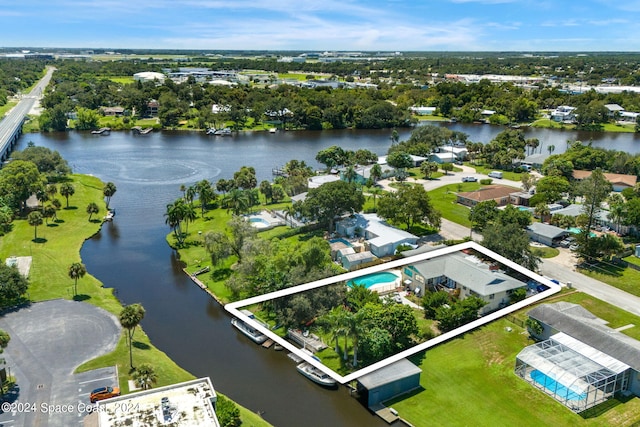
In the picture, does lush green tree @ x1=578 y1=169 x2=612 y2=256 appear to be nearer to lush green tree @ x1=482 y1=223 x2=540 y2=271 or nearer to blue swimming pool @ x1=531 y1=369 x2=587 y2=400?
lush green tree @ x1=482 y1=223 x2=540 y2=271

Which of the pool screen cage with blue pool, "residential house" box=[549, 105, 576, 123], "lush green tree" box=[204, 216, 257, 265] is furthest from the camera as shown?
"residential house" box=[549, 105, 576, 123]

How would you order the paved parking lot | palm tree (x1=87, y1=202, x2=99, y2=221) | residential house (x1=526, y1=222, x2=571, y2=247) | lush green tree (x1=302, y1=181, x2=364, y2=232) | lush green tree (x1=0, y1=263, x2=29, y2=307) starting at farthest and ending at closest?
1. palm tree (x1=87, y1=202, x2=99, y2=221)
2. residential house (x1=526, y1=222, x2=571, y2=247)
3. lush green tree (x1=302, y1=181, x2=364, y2=232)
4. lush green tree (x1=0, y1=263, x2=29, y2=307)
5. the paved parking lot

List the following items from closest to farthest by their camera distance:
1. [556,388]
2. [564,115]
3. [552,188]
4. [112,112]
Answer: [556,388], [552,188], [564,115], [112,112]

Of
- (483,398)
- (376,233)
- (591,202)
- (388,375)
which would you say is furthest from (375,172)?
(483,398)

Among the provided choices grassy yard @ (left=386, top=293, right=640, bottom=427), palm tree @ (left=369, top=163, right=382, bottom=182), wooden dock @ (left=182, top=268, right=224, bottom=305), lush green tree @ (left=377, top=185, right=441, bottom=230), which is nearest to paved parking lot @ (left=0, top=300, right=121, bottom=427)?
wooden dock @ (left=182, top=268, right=224, bottom=305)

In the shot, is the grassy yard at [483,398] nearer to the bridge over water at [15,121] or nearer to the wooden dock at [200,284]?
the wooden dock at [200,284]

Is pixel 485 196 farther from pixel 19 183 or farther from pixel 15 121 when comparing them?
pixel 15 121

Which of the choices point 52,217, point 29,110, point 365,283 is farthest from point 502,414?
point 29,110

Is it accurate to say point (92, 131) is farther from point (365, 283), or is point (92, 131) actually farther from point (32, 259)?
point (365, 283)
